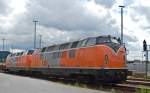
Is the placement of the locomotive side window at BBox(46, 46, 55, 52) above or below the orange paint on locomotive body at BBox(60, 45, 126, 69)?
above

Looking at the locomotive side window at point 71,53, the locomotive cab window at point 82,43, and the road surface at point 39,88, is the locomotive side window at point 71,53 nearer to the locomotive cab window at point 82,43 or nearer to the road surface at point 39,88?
the locomotive cab window at point 82,43

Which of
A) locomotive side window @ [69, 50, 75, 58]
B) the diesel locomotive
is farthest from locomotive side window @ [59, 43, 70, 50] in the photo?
locomotive side window @ [69, 50, 75, 58]

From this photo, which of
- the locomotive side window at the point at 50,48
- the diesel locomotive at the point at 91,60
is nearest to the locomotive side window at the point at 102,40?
the diesel locomotive at the point at 91,60

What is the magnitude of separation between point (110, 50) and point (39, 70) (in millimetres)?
18219

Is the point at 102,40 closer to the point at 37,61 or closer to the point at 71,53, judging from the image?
the point at 71,53

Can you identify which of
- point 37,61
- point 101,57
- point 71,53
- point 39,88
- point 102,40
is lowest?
point 39,88

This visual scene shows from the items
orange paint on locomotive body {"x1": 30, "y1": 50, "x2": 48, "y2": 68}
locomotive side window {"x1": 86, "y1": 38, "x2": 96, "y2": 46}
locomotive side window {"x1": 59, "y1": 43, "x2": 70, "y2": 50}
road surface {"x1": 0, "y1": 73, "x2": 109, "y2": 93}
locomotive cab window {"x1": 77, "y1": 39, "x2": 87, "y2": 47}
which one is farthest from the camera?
orange paint on locomotive body {"x1": 30, "y1": 50, "x2": 48, "y2": 68}

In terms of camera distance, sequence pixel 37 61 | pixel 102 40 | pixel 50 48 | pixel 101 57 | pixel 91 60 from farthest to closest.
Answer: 1. pixel 37 61
2. pixel 50 48
3. pixel 91 60
4. pixel 102 40
5. pixel 101 57

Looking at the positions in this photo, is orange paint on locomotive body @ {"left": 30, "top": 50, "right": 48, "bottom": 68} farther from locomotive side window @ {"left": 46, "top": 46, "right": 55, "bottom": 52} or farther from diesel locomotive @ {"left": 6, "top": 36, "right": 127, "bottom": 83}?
diesel locomotive @ {"left": 6, "top": 36, "right": 127, "bottom": 83}

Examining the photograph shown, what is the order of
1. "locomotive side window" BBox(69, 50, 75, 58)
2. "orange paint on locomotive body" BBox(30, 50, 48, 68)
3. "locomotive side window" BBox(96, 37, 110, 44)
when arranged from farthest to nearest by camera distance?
"orange paint on locomotive body" BBox(30, 50, 48, 68), "locomotive side window" BBox(69, 50, 75, 58), "locomotive side window" BBox(96, 37, 110, 44)

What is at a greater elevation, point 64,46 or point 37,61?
point 64,46

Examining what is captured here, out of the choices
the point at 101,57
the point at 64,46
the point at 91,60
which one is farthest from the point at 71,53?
the point at 101,57

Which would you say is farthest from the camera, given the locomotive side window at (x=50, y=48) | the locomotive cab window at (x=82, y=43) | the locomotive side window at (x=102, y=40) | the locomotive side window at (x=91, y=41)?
the locomotive side window at (x=50, y=48)

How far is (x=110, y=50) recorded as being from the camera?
27359 mm
